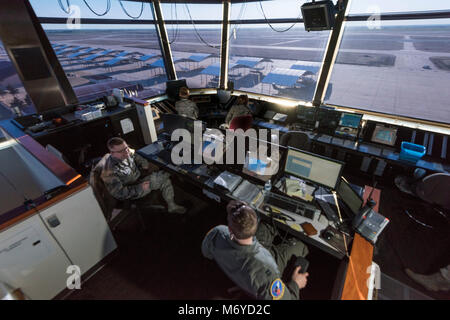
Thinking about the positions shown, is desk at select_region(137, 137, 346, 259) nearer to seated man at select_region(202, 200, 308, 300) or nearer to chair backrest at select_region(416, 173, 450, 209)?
seated man at select_region(202, 200, 308, 300)

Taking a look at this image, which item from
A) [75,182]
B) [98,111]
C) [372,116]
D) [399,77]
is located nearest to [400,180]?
[372,116]

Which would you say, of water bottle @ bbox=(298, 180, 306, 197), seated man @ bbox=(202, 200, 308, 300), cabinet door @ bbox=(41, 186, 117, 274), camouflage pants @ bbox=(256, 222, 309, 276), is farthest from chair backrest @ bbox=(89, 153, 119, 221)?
water bottle @ bbox=(298, 180, 306, 197)

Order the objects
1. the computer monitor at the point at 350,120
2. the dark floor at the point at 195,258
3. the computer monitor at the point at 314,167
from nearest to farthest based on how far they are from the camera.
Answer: the computer monitor at the point at 314,167
the dark floor at the point at 195,258
the computer monitor at the point at 350,120

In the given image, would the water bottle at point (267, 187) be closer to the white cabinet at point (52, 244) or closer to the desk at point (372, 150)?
the white cabinet at point (52, 244)

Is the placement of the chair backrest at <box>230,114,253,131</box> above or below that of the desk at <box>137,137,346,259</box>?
above

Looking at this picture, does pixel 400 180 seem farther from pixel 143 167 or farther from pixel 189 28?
pixel 189 28

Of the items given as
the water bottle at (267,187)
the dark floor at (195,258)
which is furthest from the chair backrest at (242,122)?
the water bottle at (267,187)

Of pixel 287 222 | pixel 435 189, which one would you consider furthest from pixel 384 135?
pixel 287 222
